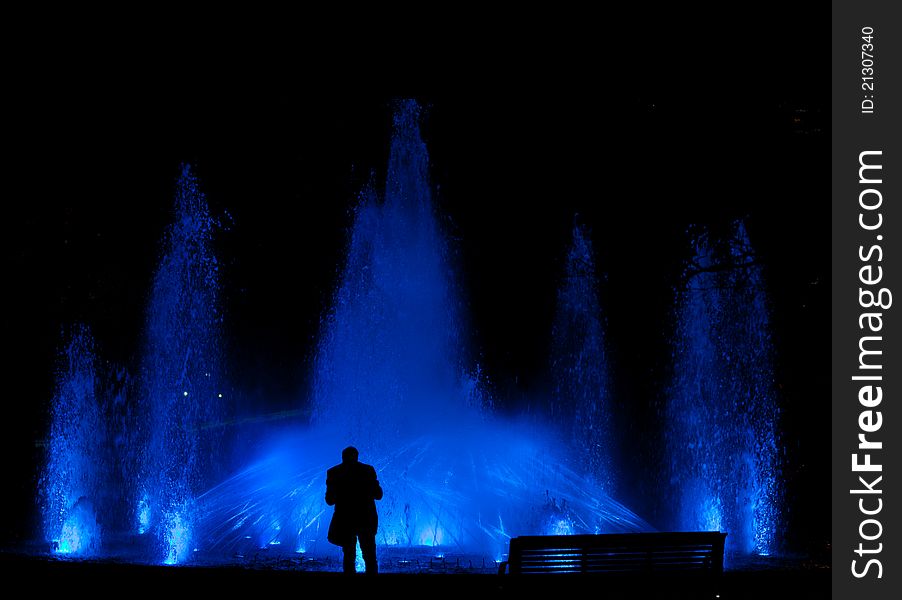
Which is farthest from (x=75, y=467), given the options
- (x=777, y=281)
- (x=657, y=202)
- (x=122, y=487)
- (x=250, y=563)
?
(x=777, y=281)

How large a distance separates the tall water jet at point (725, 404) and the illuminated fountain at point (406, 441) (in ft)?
8.19

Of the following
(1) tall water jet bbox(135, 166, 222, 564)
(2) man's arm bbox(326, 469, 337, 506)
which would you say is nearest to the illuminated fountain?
(1) tall water jet bbox(135, 166, 222, 564)

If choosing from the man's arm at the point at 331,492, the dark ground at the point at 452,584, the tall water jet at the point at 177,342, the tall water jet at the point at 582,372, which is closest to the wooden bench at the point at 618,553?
the dark ground at the point at 452,584

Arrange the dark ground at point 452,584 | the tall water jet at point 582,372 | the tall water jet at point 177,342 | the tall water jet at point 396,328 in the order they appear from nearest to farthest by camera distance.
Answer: the dark ground at point 452,584, the tall water jet at point 396,328, the tall water jet at point 177,342, the tall water jet at point 582,372

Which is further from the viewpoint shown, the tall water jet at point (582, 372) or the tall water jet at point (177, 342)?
the tall water jet at point (582, 372)

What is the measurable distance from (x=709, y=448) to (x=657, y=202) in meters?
8.86

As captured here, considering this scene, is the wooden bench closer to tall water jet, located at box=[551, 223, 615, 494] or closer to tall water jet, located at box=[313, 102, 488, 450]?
tall water jet, located at box=[313, 102, 488, 450]

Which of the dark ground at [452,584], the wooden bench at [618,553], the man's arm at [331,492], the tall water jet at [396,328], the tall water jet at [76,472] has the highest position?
the tall water jet at [396,328]

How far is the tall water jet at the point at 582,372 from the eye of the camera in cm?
2075

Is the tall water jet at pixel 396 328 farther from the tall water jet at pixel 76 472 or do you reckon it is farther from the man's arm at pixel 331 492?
the man's arm at pixel 331 492

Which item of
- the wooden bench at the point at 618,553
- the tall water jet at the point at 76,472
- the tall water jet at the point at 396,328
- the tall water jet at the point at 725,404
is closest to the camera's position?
the wooden bench at the point at 618,553

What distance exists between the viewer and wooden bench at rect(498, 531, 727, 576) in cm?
791

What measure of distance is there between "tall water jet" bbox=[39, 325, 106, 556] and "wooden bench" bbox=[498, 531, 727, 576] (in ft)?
22.3

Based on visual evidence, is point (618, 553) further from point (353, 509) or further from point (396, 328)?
point (396, 328)
